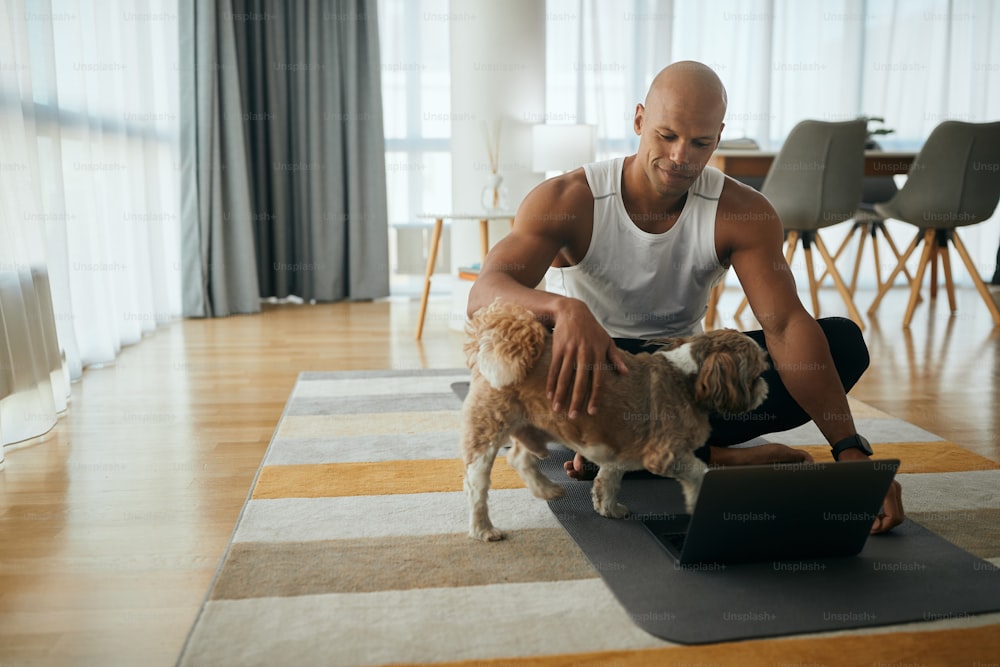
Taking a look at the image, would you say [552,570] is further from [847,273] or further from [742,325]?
[847,273]

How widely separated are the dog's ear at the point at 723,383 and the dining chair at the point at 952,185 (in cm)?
332

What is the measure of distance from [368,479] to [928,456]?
5.05 feet

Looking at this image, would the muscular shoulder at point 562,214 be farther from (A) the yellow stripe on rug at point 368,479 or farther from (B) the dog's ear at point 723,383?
(A) the yellow stripe on rug at point 368,479

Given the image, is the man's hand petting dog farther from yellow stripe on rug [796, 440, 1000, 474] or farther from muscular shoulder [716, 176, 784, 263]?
yellow stripe on rug [796, 440, 1000, 474]

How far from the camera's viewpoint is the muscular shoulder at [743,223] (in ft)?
6.31

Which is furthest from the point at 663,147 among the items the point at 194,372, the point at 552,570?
the point at 194,372

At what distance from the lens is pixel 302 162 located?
5434 mm

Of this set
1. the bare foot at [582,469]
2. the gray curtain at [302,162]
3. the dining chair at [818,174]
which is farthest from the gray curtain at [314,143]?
the bare foot at [582,469]

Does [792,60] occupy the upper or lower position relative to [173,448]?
upper

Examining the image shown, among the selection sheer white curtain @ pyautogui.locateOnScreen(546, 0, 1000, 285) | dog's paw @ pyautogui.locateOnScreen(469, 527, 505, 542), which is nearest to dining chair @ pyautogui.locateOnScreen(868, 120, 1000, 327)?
sheer white curtain @ pyautogui.locateOnScreen(546, 0, 1000, 285)

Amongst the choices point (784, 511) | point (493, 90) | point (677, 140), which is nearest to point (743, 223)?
point (677, 140)

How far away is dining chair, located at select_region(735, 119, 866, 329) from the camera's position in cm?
415

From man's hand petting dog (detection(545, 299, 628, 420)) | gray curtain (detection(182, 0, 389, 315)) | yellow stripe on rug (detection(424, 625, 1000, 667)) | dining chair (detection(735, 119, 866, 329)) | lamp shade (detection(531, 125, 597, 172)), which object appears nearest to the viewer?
yellow stripe on rug (detection(424, 625, 1000, 667))

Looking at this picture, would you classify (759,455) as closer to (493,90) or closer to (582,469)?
(582,469)
